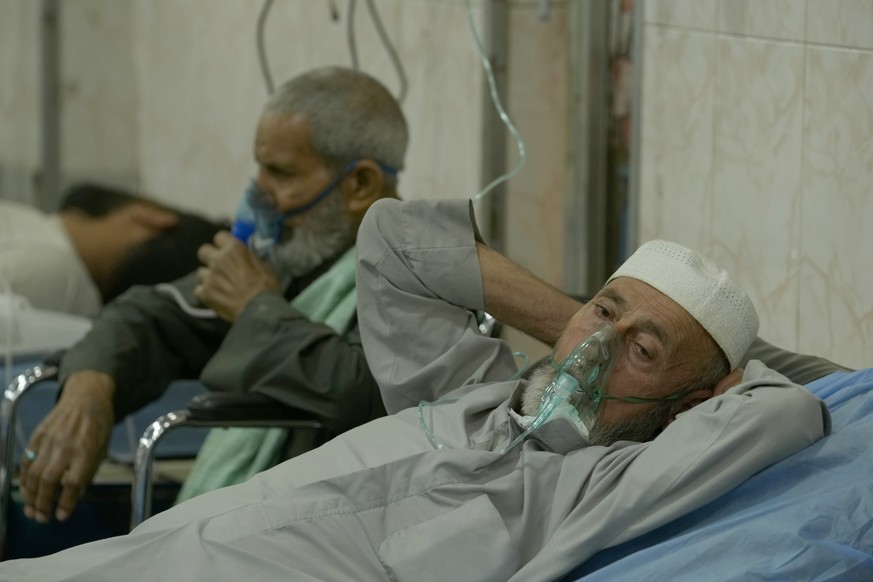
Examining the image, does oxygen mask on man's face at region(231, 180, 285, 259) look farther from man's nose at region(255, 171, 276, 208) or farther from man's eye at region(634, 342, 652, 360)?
man's eye at region(634, 342, 652, 360)

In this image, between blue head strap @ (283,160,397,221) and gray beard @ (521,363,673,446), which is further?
blue head strap @ (283,160,397,221)

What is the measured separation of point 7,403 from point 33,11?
13.3 feet

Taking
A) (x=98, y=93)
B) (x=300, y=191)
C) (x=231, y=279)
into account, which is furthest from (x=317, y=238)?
(x=98, y=93)

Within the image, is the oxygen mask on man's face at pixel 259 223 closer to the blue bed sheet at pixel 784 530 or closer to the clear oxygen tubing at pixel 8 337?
the clear oxygen tubing at pixel 8 337

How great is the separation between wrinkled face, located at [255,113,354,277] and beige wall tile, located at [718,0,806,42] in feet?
3.10

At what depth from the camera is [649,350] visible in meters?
2.09

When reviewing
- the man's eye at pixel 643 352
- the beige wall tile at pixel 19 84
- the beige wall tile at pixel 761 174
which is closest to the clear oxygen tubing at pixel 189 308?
the beige wall tile at pixel 761 174

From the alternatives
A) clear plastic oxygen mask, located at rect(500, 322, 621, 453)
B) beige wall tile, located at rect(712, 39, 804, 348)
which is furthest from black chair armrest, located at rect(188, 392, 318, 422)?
beige wall tile, located at rect(712, 39, 804, 348)

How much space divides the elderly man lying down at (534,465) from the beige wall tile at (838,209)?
0.37m

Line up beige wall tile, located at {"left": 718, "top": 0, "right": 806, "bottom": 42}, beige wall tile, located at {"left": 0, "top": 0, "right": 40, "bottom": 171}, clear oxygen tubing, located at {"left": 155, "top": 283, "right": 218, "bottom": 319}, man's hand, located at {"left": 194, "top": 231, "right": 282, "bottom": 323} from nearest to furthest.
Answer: beige wall tile, located at {"left": 718, "top": 0, "right": 806, "bottom": 42} < man's hand, located at {"left": 194, "top": 231, "right": 282, "bottom": 323} < clear oxygen tubing, located at {"left": 155, "top": 283, "right": 218, "bottom": 319} < beige wall tile, located at {"left": 0, "top": 0, "right": 40, "bottom": 171}

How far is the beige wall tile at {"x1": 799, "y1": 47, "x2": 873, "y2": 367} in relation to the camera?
2.39 meters

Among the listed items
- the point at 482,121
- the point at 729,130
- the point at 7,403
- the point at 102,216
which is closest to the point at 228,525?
the point at 7,403

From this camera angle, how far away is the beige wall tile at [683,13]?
2.91 m

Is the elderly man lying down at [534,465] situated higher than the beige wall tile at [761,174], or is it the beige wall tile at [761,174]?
the beige wall tile at [761,174]
